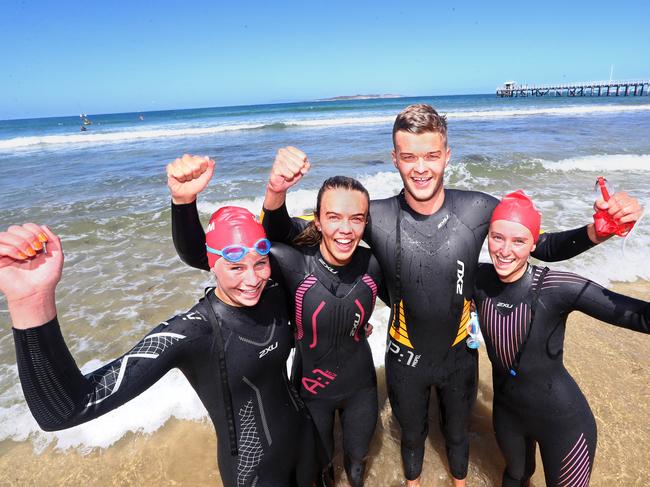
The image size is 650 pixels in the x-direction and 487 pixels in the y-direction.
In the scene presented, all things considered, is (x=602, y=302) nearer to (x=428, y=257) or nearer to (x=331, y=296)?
(x=428, y=257)

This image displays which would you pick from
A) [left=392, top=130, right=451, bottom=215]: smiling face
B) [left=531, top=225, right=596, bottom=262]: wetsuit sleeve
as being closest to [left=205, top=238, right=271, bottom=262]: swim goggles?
[left=392, top=130, right=451, bottom=215]: smiling face

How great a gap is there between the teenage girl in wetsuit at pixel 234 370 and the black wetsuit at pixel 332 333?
162 millimetres

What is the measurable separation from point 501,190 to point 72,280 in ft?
34.3

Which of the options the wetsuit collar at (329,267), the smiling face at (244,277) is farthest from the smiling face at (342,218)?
the smiling face at (244,277)

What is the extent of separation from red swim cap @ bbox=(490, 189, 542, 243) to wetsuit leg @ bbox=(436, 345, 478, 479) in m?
0.97

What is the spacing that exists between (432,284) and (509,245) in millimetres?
534

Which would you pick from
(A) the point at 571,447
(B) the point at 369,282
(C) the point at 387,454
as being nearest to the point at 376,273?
(B) the point at 369,282

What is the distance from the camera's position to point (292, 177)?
2.22 m

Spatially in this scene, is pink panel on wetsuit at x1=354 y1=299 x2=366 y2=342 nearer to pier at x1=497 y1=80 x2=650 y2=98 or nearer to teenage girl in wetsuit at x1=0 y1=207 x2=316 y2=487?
teenage girl in wetsuit at x1=0 y1=207 x2=316 y2=487

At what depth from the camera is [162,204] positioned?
34.6ft

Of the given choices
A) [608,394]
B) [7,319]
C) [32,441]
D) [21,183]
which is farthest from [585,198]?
[21,183]

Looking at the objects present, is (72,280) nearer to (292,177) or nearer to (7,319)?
(7,319)

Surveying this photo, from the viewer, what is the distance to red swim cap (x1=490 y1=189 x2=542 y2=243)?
7.36ft

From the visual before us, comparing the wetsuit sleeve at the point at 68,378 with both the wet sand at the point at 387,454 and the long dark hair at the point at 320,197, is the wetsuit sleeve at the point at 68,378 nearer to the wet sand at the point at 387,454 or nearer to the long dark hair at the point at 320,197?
the long dark hair at the point at 320,197
